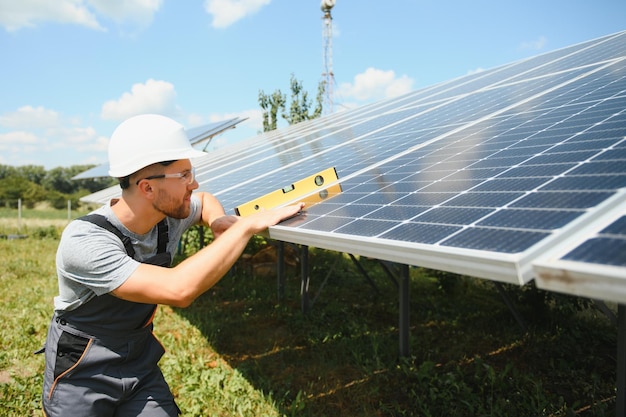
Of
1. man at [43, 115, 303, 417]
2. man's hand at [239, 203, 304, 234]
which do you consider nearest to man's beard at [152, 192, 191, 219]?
man at [43, 115, 303, 417]

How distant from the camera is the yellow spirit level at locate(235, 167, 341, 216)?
3.48 metres

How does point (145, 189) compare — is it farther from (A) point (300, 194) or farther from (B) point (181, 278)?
(A) point (300, 194)

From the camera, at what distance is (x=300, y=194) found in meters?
3.61

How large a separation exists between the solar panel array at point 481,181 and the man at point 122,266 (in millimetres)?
700

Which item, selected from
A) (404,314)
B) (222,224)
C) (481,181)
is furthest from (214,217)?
(404,314)

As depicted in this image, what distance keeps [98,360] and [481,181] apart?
103 inches

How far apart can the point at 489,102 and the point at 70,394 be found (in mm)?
5569

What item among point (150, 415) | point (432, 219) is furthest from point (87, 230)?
point (432, 219)

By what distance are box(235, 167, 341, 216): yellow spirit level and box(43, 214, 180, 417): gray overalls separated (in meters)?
0.78

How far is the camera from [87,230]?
106 inches

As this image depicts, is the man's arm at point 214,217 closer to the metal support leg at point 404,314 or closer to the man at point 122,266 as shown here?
the man at point 122,266

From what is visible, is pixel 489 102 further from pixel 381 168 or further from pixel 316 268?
pixel 316 268

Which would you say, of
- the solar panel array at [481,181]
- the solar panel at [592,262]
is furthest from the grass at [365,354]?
the solar panel at [592,262]

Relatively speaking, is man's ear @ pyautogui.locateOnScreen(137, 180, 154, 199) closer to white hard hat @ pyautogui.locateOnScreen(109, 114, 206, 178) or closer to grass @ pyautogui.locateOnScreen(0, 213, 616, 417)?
white hard hat @ pyautogui.locateOnScreen(109, 114, 206, 178)
